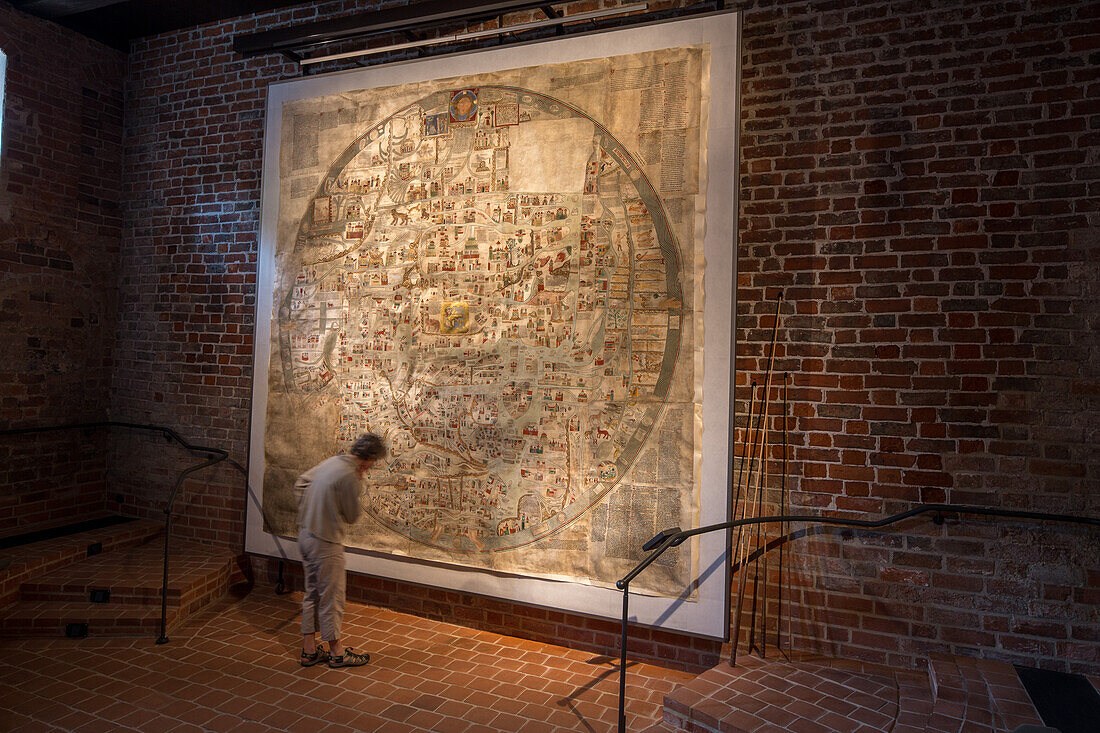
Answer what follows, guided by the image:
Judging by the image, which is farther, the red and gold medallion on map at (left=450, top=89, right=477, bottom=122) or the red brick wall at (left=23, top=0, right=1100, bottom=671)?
the red and gold medallion on map at (left=450, top=89, right=477, bottom=122)

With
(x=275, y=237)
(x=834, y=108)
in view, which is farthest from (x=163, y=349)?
(x=834, y=108)

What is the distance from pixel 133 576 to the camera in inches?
192

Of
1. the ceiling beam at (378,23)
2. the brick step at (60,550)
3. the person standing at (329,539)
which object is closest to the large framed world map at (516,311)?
the ceiling beam at (378,23)

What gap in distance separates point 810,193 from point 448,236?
7.89ft

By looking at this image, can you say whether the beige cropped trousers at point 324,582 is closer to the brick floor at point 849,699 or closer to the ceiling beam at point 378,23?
the brick floor at point 849,699

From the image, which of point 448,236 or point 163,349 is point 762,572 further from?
point 163,349

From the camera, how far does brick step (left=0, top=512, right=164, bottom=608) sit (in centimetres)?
469

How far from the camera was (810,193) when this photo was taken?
12.7 ft

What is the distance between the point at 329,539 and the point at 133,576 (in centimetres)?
206

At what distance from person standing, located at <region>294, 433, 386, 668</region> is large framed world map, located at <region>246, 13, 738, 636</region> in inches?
26.6

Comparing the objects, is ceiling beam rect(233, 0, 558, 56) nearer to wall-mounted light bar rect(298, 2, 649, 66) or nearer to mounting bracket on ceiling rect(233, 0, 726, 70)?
mounting bracket on ceiling rect(233, 0, 726, 70)

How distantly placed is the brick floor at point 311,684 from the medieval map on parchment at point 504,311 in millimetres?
580

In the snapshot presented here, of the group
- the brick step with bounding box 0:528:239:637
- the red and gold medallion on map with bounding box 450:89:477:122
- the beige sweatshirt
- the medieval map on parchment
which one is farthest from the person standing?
the red and gold medallion on map with bounding box 450:89:477:122

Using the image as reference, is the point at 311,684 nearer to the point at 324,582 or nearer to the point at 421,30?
the point at 324,582
